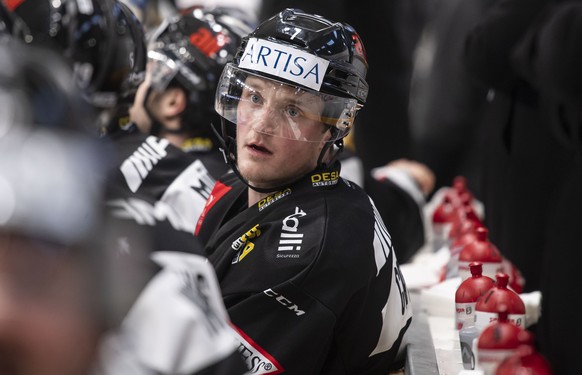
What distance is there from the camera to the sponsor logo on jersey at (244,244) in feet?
9.05

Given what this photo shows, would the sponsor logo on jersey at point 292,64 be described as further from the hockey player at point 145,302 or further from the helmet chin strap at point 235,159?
the hockey player at point 145,302

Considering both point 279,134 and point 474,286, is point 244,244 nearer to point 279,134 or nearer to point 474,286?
point 279,134

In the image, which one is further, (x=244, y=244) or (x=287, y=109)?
(x=287, y=109)

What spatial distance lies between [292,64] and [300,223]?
45cm

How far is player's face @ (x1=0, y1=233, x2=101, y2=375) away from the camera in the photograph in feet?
3.84

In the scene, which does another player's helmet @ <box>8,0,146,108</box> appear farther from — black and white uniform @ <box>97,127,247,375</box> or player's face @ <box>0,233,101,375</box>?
player's face @ <box>0,233,101,375</box>

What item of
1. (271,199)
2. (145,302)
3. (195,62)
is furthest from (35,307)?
(195,62)

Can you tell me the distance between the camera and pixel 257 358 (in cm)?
255

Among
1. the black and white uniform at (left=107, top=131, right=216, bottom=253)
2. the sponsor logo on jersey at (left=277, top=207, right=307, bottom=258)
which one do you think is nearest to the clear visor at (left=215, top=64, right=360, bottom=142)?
the sponsor logo on jersey at (left=277, top=207, right=307, bottom=258)

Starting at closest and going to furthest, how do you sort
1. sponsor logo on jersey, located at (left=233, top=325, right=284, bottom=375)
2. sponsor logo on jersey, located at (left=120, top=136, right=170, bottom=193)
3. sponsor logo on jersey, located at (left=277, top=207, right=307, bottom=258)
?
1. sponsor logo on jersey, located at (left=233, top=325, right=284, bottom=375)
2. sponsor logo on jersey, located at (left=277, top=207, right=307, bottom=258)
3. sponsor logo on jersey, located at (left=120, top=136, right=170, bottom=193)

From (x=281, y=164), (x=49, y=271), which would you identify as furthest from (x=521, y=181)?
(x=49, y=271)

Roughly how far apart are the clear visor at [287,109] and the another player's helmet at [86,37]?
1.13 feet

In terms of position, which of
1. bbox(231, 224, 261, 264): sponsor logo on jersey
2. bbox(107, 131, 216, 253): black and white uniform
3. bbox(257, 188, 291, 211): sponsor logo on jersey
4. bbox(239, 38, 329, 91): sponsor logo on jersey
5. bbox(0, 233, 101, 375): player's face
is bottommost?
bbox(107, 131, 216, 253): black and white uniform

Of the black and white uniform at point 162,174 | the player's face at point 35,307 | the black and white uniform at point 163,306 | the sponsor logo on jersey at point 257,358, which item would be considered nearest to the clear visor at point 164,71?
the black and white uniform at point 162,174
